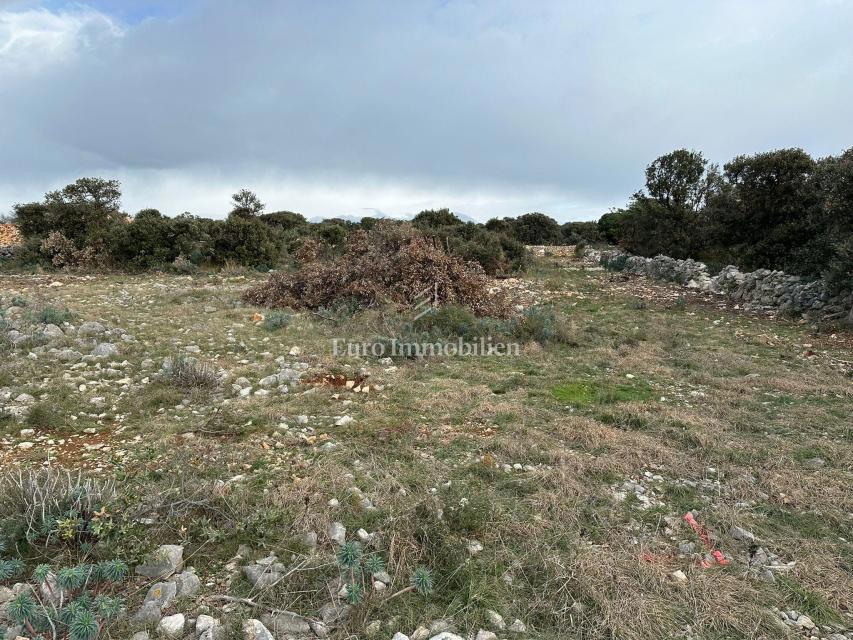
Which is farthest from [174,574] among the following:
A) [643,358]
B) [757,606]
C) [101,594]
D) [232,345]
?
[643,358]

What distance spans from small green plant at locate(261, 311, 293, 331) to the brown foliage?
45.6 inches

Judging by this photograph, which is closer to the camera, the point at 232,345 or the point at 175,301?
the point at 232,345

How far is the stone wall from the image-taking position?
27.0ft

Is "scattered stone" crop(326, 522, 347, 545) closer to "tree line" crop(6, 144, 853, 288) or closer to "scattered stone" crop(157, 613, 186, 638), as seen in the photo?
"scattered stone" crop(157, 613, 186, 638)

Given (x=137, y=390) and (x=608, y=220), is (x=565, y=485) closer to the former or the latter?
(x=137, y=390)

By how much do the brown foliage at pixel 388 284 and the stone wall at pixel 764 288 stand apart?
555 cm

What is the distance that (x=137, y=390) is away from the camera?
432 centimetres

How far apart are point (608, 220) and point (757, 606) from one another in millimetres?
27539

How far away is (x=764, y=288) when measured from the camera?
975 centimetres

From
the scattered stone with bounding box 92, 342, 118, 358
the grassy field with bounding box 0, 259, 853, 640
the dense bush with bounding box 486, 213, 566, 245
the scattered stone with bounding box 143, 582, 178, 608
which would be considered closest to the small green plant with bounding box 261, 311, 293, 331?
the grassy field with bounding box 0, 259, 853, 640

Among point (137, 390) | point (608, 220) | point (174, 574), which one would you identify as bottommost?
point (174, 574)

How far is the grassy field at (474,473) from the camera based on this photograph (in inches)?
84.0

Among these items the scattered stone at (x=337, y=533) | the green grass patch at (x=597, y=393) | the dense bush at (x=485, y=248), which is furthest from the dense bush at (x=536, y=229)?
the scattered stone at (x=337, y=533)

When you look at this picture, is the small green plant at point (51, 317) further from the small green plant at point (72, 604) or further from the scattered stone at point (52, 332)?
the small green plant at point (72, 604)
